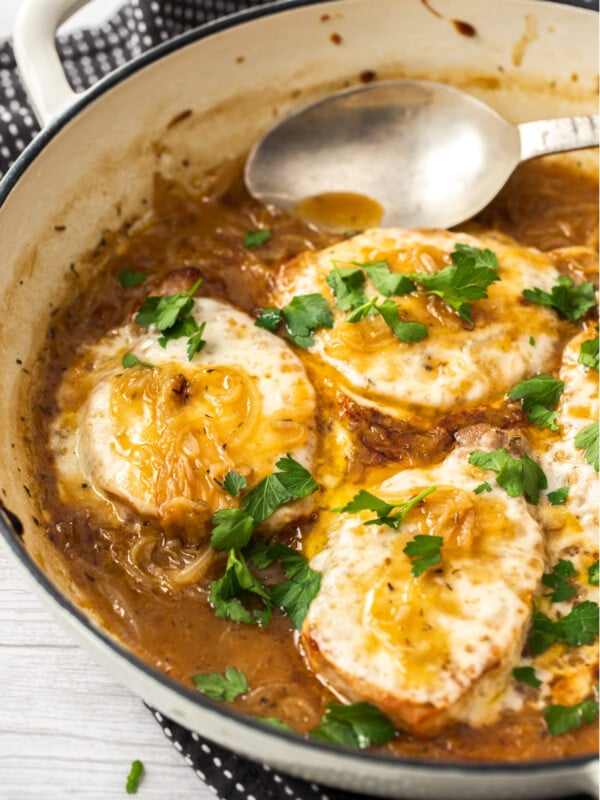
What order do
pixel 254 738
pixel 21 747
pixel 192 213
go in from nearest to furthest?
pixel 254 738
pixel 21 747
pixel 192 213

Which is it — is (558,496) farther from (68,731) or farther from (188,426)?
(68,731)

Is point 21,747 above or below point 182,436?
below

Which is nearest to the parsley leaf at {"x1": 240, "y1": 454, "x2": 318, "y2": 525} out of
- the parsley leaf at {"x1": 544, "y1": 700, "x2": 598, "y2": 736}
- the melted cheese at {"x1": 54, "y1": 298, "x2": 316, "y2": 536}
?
the melted cheese at {"x1": 54, "y1": 298, "x2": 316, "y2": 536}

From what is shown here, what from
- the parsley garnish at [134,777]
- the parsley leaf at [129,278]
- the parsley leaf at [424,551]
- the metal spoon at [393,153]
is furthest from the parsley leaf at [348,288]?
the parsley garnish at [134,777]

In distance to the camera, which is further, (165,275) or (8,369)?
(165,275)

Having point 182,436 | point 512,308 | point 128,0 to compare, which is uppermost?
point 128,0

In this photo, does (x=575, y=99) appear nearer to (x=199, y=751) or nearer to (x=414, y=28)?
(x=414, y=28)

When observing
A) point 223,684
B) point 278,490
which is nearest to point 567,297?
point 278,490

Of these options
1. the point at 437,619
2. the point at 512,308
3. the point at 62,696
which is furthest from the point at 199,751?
the point at 512,308
